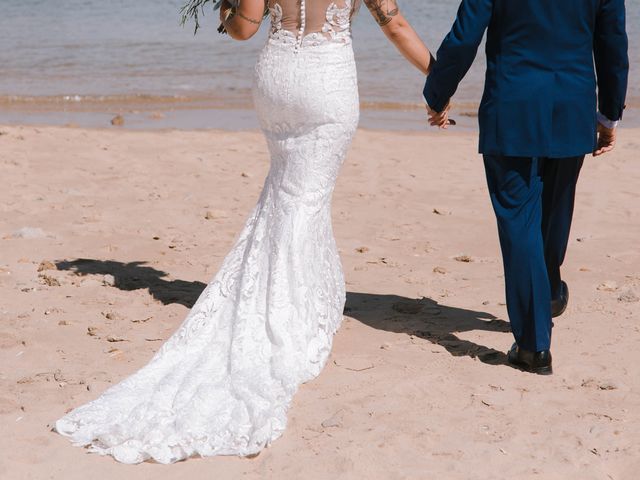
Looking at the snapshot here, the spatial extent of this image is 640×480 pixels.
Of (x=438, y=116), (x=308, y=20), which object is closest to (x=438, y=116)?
(x=438, y=116)

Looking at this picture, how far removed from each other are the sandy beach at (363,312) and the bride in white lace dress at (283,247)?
9.0 inches

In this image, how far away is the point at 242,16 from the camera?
4402mm

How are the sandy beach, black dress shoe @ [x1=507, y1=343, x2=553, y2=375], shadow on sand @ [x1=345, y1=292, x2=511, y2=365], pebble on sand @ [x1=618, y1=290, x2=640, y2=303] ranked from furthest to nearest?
pebble on sand @ [x1=618, y1=290, x2=640, y2=303], shadow on sand @ [x1=345, y1=292, x2=511, y2=365], black dress shoe @ [x1=507, y1=343, x2=553, y2=375], the sandy beach

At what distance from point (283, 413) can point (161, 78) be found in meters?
12.4

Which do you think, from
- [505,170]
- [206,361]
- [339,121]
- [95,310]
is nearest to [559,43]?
[505,170]

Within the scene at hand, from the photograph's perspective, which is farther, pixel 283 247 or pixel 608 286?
pixel 608 286

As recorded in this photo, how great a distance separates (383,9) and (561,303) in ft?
5.91

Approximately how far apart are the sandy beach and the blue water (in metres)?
5.16

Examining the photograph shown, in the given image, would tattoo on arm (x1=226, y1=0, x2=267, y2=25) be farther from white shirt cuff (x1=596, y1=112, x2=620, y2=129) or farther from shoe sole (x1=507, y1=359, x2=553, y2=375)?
shoe sole (x1=507, y1=359, x2=553, y2=375)

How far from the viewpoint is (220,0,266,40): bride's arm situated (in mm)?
4387

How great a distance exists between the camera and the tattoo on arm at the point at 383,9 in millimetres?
4627

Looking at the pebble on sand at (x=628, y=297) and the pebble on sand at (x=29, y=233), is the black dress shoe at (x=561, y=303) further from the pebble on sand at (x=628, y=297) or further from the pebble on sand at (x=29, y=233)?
the pebble on sand at (x=29, y=233)

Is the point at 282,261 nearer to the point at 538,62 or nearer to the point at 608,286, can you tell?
the point at 538,62

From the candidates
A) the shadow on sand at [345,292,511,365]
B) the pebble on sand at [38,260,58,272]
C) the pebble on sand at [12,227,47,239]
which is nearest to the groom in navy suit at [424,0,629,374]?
the shadow on sand at [345,292,511,365]
